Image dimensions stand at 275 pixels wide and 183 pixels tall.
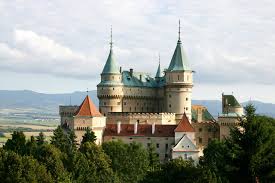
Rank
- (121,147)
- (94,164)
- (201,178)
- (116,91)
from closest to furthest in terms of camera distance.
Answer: (201,178), (94,164), (121,147), (116,91)

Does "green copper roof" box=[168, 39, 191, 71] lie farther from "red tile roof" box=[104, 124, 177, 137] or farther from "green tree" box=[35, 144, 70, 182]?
"green tree" box=[35, 144, 70, 182]

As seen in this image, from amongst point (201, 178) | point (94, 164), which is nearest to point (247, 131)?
point (201, 178)

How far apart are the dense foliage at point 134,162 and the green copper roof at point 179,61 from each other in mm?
19502

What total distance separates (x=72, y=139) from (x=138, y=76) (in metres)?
30.9

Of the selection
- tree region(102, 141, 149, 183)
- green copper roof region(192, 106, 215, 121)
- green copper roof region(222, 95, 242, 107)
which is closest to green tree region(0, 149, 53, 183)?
tree region(102, 141, 149, 183)

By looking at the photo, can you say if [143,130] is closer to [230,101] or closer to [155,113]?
[155,113]

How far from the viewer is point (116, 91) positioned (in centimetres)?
13100

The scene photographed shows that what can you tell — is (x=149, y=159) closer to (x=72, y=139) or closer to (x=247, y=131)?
(x=72, y=139)

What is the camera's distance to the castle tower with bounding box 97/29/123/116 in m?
130

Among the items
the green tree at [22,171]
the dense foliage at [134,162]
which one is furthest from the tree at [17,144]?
the green tree at [22,171]

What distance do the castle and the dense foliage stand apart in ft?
14.0

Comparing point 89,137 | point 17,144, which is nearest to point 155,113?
point 89,137

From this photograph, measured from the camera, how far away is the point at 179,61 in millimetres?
130375

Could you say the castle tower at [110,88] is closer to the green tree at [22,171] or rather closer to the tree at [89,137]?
the tree at [89,137]
